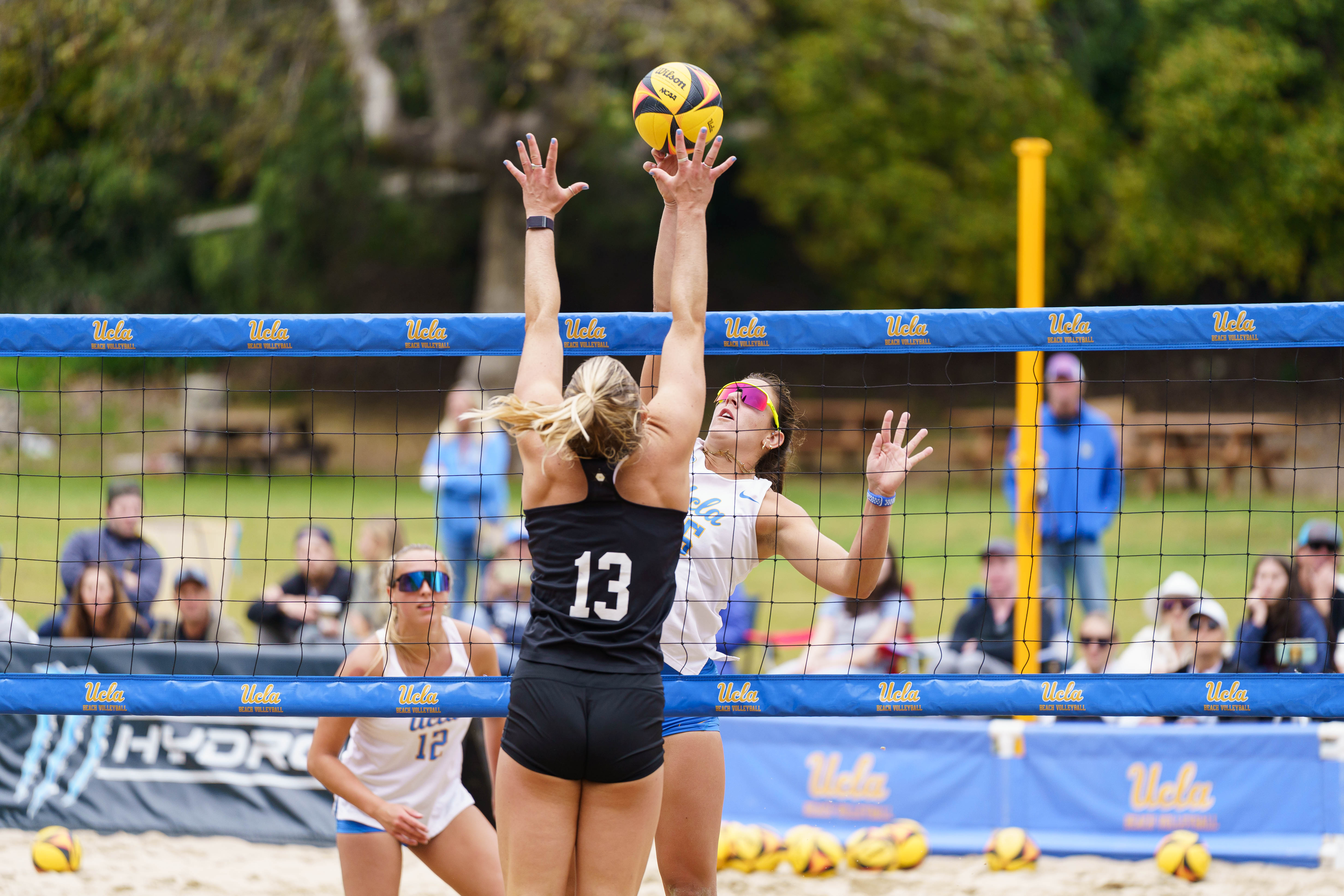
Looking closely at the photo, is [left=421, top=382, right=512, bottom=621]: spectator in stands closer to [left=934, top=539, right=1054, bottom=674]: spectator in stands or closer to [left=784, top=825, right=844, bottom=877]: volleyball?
[left=784, top=825, right=844, bottom=877]: volleyball

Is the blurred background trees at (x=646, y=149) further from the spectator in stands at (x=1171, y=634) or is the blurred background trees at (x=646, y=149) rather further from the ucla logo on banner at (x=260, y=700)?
the ucla logo on banner at (x=260, y=700)

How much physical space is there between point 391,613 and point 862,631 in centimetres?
341

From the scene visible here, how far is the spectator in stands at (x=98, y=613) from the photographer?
6137 mm

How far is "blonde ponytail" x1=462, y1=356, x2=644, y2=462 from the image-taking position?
8.96ft

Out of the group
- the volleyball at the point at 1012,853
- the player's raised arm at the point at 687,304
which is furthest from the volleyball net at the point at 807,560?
the volleyball at the point at 1012,853

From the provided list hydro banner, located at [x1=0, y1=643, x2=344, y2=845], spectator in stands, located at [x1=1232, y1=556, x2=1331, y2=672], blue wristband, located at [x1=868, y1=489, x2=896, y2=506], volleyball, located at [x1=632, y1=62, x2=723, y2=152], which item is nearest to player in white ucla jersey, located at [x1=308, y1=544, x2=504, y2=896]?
blue wristband, located at [x1=868, y1=489, x2=896, y2=506]

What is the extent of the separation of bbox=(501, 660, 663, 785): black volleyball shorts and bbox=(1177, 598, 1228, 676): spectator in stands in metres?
3.39

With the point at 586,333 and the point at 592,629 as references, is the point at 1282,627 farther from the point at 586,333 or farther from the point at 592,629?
the point at 592,629

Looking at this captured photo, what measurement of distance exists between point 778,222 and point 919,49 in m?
4.74

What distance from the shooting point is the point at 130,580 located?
7.11 meters

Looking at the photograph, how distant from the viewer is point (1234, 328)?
366 cm

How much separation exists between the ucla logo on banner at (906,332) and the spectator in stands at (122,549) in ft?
14.7

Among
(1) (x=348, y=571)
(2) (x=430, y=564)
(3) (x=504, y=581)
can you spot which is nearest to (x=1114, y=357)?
(3) (x=504, y=581)

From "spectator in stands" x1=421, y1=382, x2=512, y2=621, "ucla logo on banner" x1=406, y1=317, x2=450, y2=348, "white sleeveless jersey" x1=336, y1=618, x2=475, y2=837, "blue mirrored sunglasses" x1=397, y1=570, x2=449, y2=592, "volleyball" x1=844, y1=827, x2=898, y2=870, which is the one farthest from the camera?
"spectator in stands" x1=421, y1=382, x2=512, y2=621
